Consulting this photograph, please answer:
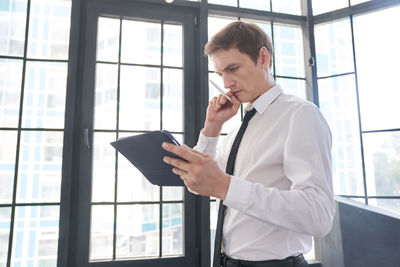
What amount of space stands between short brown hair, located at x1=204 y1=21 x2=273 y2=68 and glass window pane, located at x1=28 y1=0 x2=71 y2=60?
130 centimetres

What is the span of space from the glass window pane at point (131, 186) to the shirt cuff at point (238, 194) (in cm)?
129

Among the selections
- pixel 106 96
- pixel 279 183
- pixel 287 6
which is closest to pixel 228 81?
pixel 279 183

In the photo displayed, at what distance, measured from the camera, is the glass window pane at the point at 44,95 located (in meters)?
1.89

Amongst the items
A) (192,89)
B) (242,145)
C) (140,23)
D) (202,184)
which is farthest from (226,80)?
(140,23)

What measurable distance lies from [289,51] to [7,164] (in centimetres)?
216

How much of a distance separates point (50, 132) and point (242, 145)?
4.45ft

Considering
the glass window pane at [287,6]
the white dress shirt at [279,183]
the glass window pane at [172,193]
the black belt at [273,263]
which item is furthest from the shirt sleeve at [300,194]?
the glass window pane at [287,6]

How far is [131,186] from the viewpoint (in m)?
1.98

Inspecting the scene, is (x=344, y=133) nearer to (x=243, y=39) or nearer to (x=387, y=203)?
(x=387, y=203)

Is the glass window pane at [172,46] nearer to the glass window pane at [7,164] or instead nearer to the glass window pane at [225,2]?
the glass window pane at [225,2]

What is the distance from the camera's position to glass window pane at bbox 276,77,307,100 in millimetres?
2418

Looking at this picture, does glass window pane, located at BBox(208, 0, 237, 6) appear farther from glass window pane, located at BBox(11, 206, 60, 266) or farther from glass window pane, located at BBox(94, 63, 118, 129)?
glass window pane, located at BBox(11, 206, 60, 266)

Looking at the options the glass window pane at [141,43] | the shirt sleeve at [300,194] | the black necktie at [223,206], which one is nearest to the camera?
the shirt sleeve at [300,194]

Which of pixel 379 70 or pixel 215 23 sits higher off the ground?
pixel 215 23
